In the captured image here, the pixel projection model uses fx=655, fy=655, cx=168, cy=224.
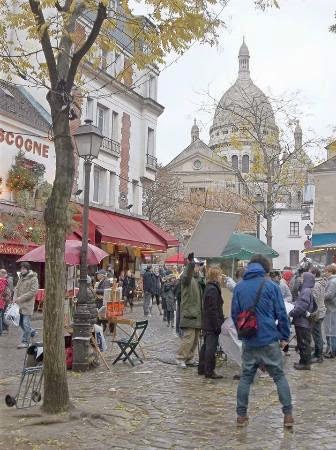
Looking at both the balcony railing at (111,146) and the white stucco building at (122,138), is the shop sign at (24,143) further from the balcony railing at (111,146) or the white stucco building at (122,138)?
the balcony railing at (111,146)

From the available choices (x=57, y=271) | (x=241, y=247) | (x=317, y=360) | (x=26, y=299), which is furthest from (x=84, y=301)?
(x=241, y=247)

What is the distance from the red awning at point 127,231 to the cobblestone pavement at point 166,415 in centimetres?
1519

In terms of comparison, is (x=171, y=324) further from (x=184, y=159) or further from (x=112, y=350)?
(x=184, y=159)

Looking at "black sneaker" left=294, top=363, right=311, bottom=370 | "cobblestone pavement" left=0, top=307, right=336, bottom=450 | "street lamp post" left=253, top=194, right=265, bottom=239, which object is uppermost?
"street lamp post" left=253, top=194, right=265, bottom=239

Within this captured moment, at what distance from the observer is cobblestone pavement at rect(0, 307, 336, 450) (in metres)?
6.43

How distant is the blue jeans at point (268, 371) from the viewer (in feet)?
22.7


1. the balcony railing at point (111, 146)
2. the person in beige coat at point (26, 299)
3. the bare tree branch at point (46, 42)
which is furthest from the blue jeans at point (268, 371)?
the balcony railing at point (111, 146)

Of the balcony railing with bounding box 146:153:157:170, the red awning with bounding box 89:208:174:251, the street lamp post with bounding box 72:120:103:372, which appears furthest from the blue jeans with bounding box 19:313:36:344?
the balcony railing with bounding box 146:153:157:170

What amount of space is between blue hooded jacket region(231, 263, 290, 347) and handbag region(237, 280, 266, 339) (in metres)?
0.03

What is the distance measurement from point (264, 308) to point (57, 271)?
2.37 m

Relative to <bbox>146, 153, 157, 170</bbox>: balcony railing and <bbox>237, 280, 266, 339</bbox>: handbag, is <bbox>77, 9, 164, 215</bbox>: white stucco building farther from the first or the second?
<bbox>237, 280, 266, 339</bbox>: handbag

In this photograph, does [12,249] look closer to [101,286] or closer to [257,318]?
[101,286]

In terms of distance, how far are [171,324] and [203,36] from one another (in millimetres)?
12572

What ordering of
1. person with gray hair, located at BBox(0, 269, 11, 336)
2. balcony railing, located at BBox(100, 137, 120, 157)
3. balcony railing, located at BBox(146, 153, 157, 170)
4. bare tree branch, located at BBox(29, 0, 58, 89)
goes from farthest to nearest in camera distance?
balcony railing, located at BBox(146, 153, 157, 170) → balcony railing, located at BBox(100, 137, 120, 157) → person with gray hair, located at BBox(0, 269, 11, 336) → bare tree branch, located at BBox(29, 0, 58, 89)
